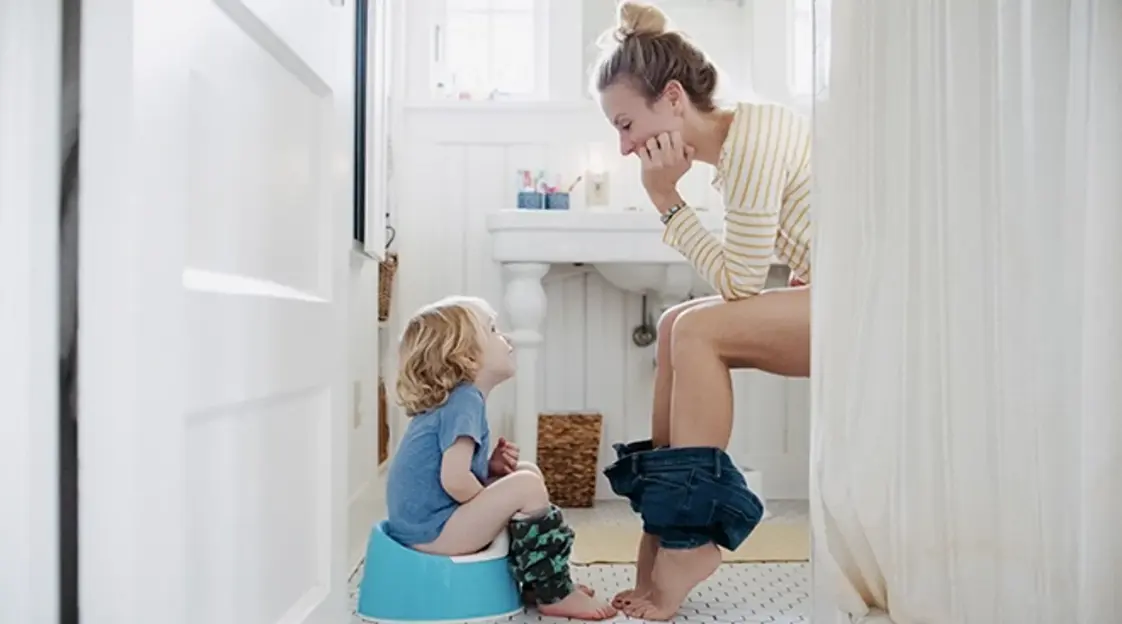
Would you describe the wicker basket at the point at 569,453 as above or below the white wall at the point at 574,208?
below

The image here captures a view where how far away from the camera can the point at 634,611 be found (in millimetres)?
1642

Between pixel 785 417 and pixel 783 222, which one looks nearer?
pixel 783 222

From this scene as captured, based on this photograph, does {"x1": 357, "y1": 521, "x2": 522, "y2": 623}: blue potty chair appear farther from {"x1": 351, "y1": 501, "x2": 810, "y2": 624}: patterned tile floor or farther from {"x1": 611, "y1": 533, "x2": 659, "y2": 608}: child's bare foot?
{"x1": 611, "y1": 533, "x2": 659, "y2": 608}: child's bare foot

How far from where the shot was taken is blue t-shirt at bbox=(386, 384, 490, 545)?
169 centimetres

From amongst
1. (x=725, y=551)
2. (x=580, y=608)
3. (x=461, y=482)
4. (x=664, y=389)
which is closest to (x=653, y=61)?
(x=664, y=389)

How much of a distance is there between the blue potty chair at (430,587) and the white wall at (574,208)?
1111 mm

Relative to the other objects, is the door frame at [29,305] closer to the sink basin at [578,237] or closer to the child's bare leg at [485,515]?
the child's bare leg at [485,515]

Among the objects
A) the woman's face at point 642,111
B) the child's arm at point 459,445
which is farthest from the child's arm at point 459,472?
the woman's face at point 642,111

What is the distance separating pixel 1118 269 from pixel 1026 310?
0.25 feet

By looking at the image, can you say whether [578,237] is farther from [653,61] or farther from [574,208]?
[653,61]

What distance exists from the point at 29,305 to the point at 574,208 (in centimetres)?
216

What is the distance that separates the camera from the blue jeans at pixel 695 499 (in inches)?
62.1

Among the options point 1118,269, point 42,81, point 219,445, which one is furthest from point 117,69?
point 1118,269

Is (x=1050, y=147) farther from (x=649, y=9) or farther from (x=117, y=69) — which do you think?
(x=649, y=9)
